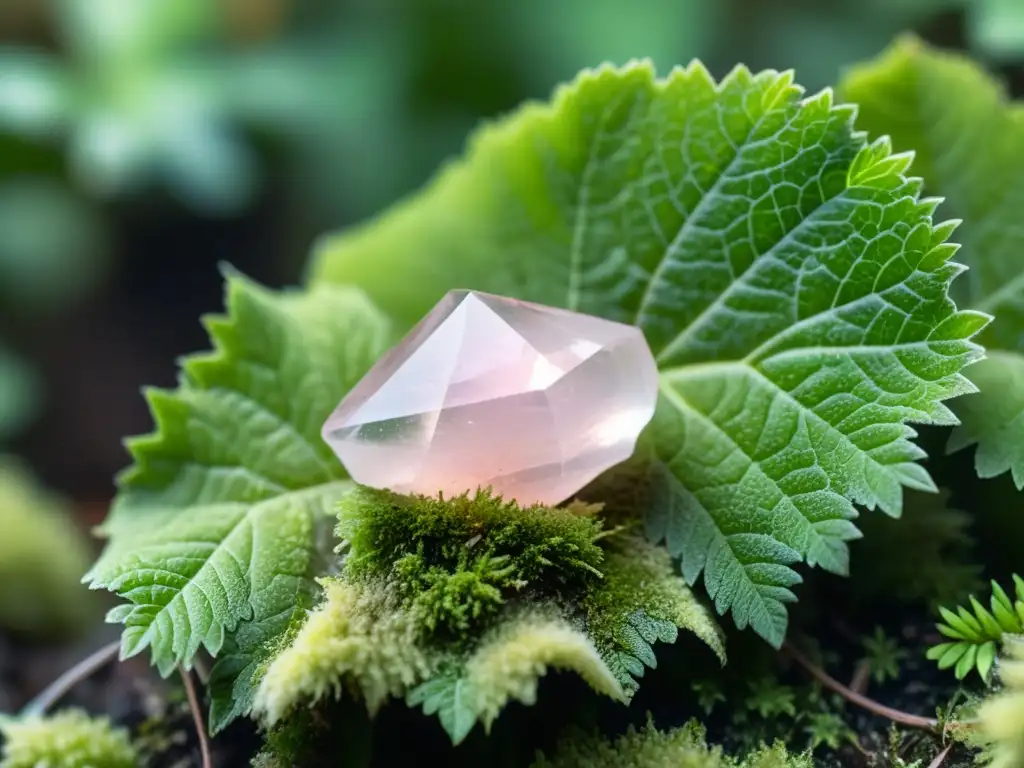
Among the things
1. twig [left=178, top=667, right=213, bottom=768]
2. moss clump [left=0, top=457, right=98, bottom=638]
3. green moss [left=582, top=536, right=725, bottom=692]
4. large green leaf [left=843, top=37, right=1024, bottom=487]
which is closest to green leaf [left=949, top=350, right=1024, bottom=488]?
large green leaf [left=843, top=37, right=1024, bottom=487]

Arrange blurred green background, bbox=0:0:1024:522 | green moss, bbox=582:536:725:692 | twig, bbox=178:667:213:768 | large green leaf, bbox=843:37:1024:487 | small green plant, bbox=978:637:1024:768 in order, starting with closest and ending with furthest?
small green plant, bbox=978:637:1024:768 < green moss, bbox=582:536:725:692 < twig, bbox=178:667:213:768 < large green leaf, bbox=843:37:1024:487 < blurred green background, bbox=0:0:1024:522

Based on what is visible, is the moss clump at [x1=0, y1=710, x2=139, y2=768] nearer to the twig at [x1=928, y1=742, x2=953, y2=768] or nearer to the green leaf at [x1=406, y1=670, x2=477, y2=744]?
the green leaf at [x1=406, y1=670, x2=477, y2=744]

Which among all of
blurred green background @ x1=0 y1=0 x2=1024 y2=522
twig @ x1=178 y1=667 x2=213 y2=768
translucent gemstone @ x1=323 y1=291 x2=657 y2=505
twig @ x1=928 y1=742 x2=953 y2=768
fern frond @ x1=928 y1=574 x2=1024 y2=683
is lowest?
twig @ x1=928 y1=742 x2=953 y2=768

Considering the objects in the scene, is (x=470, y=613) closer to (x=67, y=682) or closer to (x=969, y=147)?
(x=67, y=682)

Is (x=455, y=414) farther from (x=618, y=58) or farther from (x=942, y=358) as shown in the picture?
(x=618, y=58)

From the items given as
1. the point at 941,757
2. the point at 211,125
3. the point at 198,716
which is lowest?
the point at 941,757

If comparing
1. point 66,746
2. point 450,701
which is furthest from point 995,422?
point 66,746

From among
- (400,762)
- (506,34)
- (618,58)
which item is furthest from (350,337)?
(506,34)
